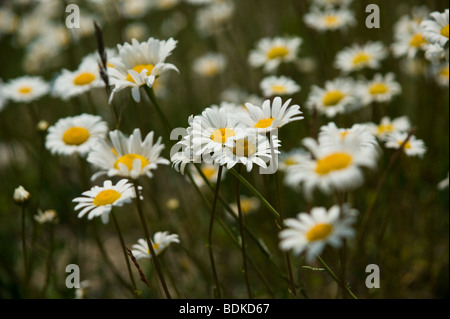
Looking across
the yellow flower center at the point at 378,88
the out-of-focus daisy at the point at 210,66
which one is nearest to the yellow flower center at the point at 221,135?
the yellow flower center at the point at 378,88

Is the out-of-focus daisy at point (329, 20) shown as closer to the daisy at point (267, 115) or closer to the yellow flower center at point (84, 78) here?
the yellow flower center at point (84, 78)

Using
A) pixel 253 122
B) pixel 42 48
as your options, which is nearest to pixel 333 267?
pixel 253 122

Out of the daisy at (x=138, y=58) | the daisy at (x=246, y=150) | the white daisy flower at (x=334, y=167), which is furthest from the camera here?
the daisy at (x=138, y=58)

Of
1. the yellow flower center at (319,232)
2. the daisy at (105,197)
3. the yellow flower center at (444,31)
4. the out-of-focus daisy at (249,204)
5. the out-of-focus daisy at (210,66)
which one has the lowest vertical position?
the yellow flower center at (319,232)

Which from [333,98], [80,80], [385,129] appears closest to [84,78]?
[80,80]

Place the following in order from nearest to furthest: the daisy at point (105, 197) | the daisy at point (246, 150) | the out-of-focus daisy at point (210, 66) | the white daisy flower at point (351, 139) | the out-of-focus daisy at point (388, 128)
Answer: the white daisy flower at point (351, 139) < the daisy at point (246, 150) < the daisy at point (105, 197) < the out-of-focus daisy at point (388, 128) < the out-of-focus daisy at point (210, 66)

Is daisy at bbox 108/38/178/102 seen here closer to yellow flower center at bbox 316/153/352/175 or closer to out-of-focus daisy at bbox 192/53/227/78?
yellow flower center at bbox 316/153/352/175

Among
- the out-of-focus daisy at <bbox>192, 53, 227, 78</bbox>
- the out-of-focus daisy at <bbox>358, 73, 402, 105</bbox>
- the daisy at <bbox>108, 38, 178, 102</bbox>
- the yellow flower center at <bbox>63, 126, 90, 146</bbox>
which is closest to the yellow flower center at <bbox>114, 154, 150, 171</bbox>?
the daisy at <bbox>108, 38, 178, 102</bbox>

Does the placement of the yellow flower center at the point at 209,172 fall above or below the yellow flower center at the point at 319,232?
above
